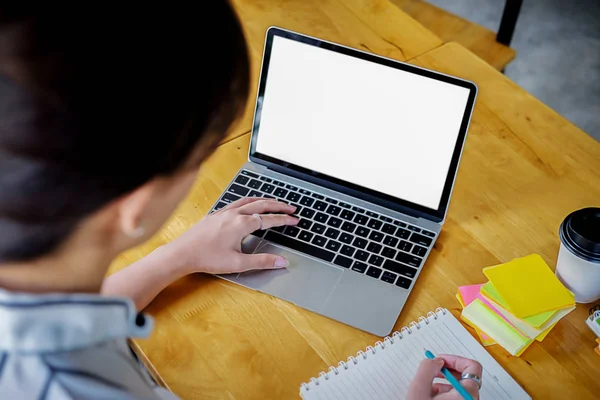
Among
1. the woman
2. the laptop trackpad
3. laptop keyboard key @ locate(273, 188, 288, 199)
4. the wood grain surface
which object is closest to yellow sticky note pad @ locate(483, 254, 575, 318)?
the laptop trackpad

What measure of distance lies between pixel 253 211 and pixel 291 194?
0.26 feet

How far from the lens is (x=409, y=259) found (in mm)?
882

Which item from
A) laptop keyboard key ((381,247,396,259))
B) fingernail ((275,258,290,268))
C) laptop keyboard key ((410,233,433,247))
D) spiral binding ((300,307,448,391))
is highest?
laptop keyboard key ((410,233,433,247))

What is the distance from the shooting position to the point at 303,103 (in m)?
0.92

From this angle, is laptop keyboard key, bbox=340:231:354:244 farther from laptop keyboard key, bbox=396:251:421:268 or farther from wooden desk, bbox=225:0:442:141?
wooden desk, bbox=225:0:442:141

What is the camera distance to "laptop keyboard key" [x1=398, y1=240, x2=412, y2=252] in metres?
0.89

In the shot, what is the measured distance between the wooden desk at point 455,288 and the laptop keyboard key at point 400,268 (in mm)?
18

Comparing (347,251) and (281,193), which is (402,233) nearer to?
(347,251)

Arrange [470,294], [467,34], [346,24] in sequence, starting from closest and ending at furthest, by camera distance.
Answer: [470,294], [346,24], [467,34]

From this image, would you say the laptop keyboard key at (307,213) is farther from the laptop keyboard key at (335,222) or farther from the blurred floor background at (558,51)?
the blurred floor background at (558,51)

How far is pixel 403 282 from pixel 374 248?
0.22 ft

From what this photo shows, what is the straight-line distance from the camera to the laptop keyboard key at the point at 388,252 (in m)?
0.88

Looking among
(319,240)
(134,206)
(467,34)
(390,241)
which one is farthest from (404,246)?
(467,34)

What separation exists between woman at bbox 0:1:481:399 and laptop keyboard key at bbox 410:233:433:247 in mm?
433
